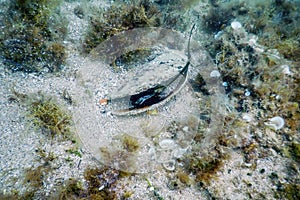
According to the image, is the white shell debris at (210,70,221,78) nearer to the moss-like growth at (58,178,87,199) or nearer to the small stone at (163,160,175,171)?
the small stone at (163,160,175,171)

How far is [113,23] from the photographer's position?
654cm

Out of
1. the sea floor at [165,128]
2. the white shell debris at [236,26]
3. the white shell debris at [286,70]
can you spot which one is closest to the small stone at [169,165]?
the sea floor at [165,128]

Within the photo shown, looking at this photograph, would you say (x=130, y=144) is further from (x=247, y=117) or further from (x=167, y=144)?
(x=247, y=117)

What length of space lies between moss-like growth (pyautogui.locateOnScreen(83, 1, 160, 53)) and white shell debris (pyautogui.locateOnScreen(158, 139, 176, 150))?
350 centimetres

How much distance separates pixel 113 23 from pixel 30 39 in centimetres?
234

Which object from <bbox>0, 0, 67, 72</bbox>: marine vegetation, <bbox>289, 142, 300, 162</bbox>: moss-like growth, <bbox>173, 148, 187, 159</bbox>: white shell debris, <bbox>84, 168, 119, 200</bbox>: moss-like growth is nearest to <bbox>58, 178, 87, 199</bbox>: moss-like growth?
<bbox>84, 168, 119, 200</bbox>: moss-like growth

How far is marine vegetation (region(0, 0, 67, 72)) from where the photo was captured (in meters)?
6.04

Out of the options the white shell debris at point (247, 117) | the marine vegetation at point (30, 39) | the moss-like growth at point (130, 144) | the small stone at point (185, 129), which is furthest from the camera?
the marine vegetation at point (30, 39)

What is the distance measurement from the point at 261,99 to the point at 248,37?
1.96 m

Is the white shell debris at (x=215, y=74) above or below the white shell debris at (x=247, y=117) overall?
above

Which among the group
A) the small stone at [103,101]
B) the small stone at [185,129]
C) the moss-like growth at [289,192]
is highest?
the small stone at [103,101]

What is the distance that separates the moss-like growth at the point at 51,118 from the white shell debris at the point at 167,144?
84.8 inches

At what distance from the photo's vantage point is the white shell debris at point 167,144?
497 centimetres

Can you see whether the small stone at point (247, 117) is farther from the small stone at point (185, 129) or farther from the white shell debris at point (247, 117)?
the small stone at point (185, 129)
